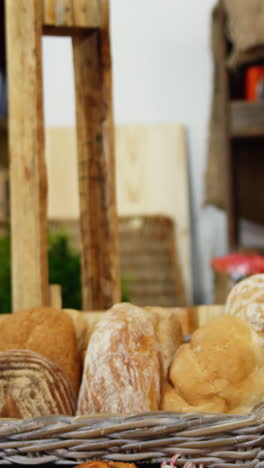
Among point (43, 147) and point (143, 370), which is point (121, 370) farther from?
point (43, 147)

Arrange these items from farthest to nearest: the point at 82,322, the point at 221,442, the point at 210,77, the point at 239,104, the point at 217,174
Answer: the point at 210,77, the point at 217,174, the point at 239,104, the point at 82,322, the point at 221,442

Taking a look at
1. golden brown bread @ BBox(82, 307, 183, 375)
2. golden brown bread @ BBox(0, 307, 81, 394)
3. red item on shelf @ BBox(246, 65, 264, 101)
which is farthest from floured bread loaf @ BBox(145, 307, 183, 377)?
red item on shelf @ BBox(246, 65, 264, 101)

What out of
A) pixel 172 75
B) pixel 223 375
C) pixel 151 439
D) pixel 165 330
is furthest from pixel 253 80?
pixel 151 439

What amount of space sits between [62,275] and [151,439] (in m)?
0.73

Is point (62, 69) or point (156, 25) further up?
point (156, 25)

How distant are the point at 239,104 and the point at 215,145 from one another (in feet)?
0.76

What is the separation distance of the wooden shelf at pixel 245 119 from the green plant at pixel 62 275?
929 mm

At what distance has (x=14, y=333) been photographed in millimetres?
646

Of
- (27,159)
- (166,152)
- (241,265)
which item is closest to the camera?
(27,159)

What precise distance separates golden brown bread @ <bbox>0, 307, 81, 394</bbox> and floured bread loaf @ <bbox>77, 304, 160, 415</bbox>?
51mm

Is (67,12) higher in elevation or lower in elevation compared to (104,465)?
higher

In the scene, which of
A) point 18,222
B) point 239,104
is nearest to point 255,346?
point 18,222

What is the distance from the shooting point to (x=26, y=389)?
557 millimetres

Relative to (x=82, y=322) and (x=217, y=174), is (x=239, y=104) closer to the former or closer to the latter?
(x=217, y=174)
